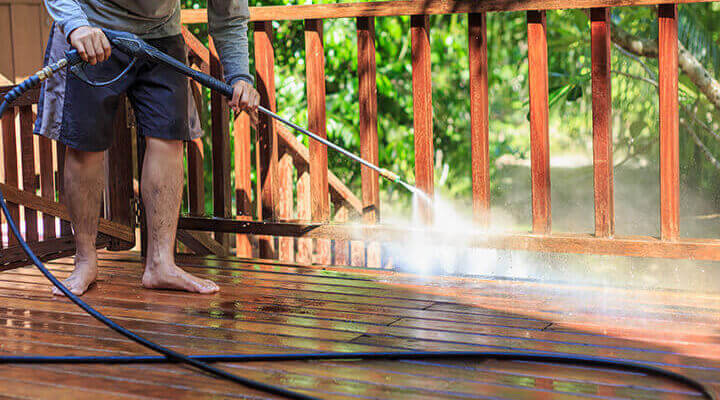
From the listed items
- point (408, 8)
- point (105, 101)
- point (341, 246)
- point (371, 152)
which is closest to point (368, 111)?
point (371, 152)

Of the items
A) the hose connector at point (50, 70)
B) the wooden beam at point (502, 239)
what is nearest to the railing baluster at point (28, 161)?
the wooden beam at point (502, 239)

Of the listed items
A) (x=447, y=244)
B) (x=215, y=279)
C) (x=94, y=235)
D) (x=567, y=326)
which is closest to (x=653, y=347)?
(x=567, y=326)

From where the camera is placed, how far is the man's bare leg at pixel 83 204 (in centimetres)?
245

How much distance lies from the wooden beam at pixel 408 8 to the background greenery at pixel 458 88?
2795mm

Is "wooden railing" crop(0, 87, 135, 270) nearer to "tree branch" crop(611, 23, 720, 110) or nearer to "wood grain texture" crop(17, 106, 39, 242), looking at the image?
"wood grain texture" crop(17, 106, 39, 242)

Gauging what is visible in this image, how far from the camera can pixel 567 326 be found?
1987 mm

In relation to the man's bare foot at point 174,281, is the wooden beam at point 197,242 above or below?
above

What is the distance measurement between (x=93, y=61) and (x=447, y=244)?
1297 mm

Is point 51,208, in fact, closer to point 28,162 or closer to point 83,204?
point 28,162

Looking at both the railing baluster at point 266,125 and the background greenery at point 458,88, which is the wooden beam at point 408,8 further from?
the background greenery at point 458,88

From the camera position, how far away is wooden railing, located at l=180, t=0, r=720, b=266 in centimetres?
239

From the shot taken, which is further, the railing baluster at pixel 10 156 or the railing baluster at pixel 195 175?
the railing baluster at pixel 195 175

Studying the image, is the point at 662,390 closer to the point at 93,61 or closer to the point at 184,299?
the point at 184,299

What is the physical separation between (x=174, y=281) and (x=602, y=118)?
4.76ft
